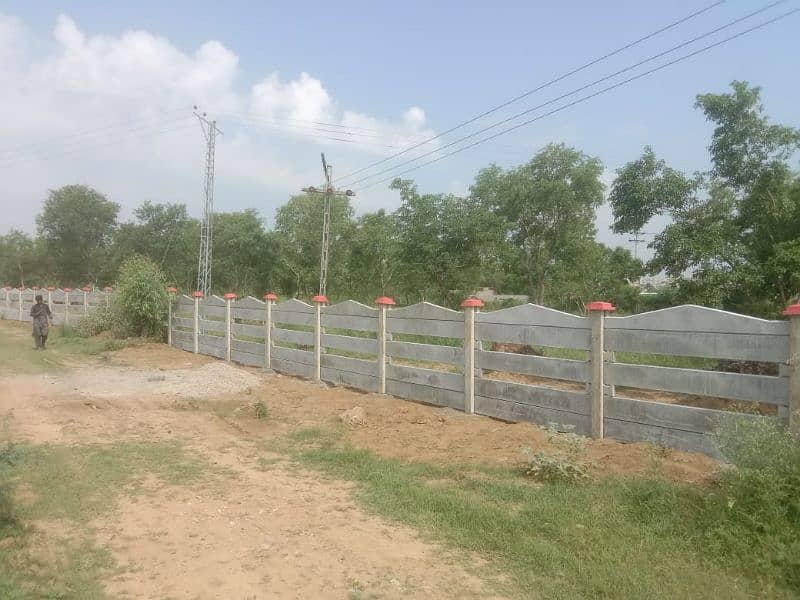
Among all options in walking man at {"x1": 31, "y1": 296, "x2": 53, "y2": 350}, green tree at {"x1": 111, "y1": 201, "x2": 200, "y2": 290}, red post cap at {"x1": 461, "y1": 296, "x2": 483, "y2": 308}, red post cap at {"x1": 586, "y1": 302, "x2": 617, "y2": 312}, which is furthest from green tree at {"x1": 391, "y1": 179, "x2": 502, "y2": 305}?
green tree at {"x1": 111, "y1": 201, "x2": 200, "y2": 290}

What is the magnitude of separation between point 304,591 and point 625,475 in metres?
2.98

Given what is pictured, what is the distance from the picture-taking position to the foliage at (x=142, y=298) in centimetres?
1797

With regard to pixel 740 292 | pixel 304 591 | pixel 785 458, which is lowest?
pixel 304 591

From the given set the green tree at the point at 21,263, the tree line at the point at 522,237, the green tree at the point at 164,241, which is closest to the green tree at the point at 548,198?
the tree line at the point at 522,237

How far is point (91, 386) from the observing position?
10.9 meters

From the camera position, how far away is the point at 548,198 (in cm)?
2248

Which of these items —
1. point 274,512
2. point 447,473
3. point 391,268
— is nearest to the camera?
point 274,512

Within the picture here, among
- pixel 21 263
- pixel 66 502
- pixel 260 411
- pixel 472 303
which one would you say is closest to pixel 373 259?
pixel 260 411

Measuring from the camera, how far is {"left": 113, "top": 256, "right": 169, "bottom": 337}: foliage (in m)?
18.0

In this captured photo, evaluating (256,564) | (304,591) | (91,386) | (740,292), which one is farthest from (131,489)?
(740,292)

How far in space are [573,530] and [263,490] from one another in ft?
8.69

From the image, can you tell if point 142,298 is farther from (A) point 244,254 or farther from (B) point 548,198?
(A) point 244,254

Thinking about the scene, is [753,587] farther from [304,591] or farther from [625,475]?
[304,591]

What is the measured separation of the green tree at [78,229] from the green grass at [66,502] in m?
37.7
